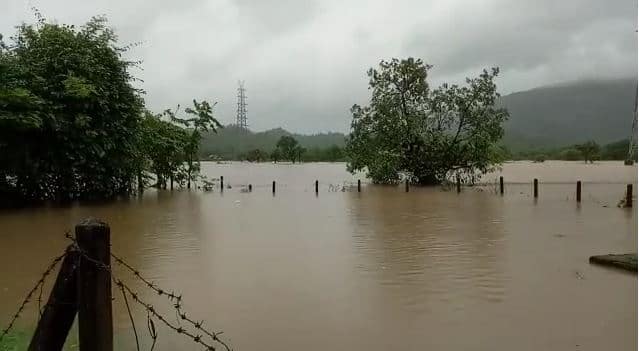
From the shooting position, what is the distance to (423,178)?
3159cm

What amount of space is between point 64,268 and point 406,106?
29.1 metres

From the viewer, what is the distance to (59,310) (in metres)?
3.29

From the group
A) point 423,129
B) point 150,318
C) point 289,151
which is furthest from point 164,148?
point 289,151

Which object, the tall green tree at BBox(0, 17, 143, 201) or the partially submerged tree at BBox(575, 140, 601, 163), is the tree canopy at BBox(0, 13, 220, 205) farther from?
the partially submerged tree at BBox(575, 140, 601, 163)

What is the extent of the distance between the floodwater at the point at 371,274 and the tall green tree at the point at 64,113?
5.15 ft

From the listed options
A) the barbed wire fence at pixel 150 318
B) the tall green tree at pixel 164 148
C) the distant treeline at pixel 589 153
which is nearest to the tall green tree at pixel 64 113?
the tall green tree at pixel 164 148

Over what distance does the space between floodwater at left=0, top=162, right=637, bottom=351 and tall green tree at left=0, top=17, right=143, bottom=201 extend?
1569 millimetres

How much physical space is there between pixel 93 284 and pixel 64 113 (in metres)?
16.6

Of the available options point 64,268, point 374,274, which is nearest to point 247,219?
point 374,274

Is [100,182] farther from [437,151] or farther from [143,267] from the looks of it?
[437,151]

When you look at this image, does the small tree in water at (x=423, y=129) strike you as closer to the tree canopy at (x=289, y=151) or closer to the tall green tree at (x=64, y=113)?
the tall green tree at (x=64, y=113)

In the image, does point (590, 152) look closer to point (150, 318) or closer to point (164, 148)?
point (164, 148)

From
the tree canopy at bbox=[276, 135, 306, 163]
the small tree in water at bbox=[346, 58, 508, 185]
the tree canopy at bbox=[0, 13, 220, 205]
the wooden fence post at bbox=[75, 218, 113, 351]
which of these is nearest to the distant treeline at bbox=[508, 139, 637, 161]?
the tree canopy at bbox=[276, 135, 306, 163]

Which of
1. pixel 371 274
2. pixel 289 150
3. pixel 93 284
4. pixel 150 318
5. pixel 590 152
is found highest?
pixel 289 150
